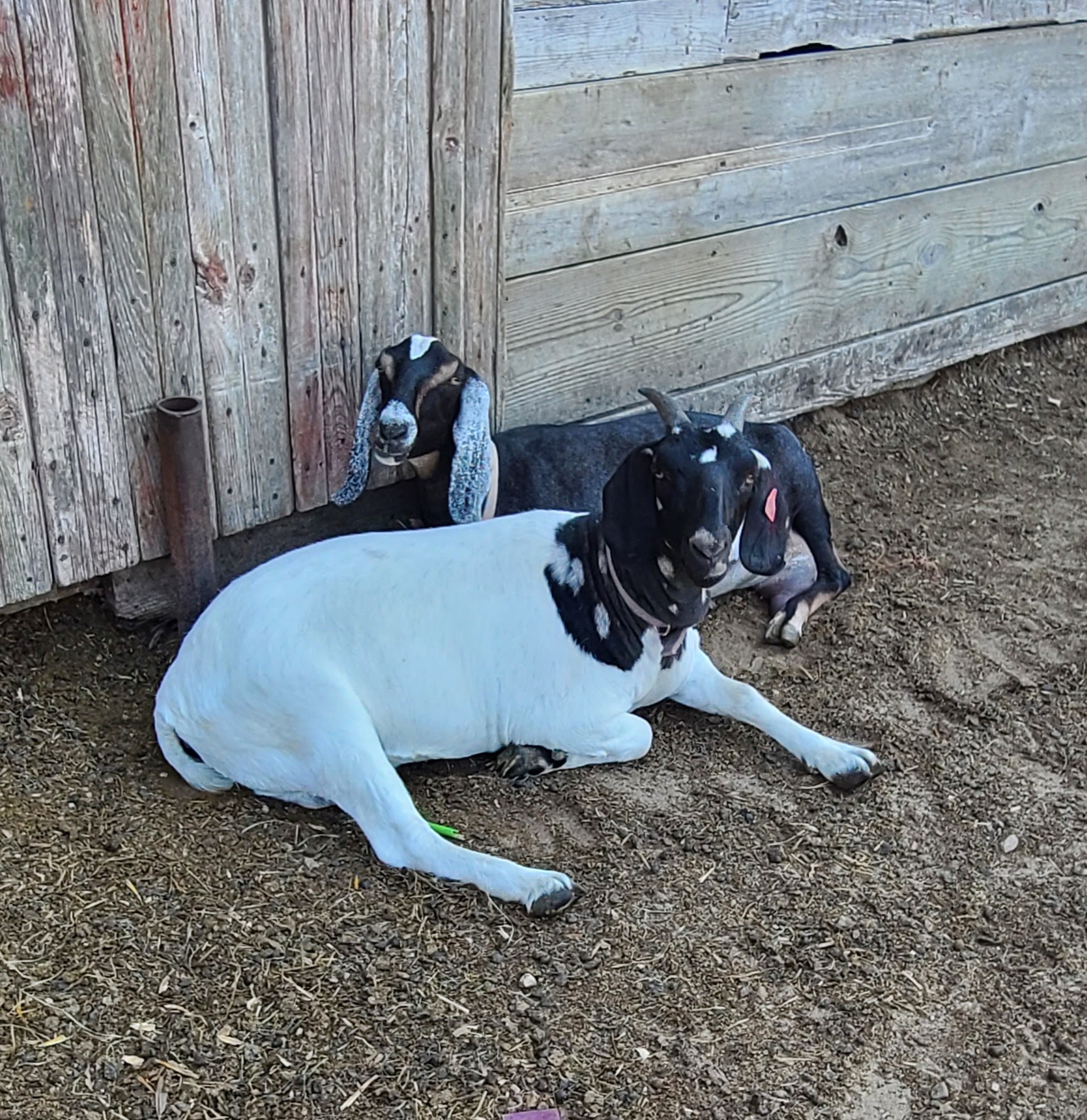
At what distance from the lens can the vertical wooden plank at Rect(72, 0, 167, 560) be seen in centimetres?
325

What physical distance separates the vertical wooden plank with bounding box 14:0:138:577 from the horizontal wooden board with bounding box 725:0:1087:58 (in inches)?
93.4

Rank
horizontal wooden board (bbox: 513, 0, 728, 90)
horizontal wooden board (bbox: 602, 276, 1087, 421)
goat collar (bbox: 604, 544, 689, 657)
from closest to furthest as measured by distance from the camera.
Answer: goat collar (bbox: 604, 544, 689, 657), horizontal wooden board (bbox: 513, 0, 728, 90), horizontal wooden board (bbox: 602, 276, 1087, 421)

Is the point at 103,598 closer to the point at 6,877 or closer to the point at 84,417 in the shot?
the point at 84,417

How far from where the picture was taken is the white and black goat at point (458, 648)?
133 inches

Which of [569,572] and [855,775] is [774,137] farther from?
[855,775]

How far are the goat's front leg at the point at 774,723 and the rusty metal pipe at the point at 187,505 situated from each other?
141 cm

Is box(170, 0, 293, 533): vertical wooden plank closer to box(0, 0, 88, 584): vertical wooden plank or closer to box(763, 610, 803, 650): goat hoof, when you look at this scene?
box(0, 0, 88, 584): vertical wooden plank

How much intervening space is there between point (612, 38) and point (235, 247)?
1495mm

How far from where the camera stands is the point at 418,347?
13.0 feet

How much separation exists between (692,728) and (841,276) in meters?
2.40

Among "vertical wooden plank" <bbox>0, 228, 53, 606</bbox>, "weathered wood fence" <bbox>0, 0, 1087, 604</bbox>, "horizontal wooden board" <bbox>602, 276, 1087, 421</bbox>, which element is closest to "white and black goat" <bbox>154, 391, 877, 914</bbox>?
"vertical wooden plank" <bbox>0, 228, 53, 606</bbox>

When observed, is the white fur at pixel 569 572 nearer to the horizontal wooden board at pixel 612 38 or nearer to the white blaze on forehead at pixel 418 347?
the white blaze on forehead at pixel 418 347

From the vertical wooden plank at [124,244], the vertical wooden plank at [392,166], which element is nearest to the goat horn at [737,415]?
the vertical wooden plank at [392,166]

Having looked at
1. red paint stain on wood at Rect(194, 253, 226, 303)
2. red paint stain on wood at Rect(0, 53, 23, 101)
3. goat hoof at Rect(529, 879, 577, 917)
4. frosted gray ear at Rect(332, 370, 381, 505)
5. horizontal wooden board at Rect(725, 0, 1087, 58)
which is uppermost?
red paint stain on wood at Rect(0, 53, 23, 101)
